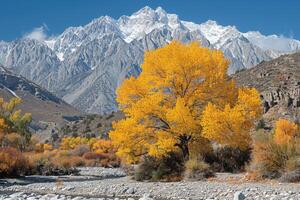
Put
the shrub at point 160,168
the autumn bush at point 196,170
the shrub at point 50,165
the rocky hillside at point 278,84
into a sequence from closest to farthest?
the autumn bush at point 196,170, the shrub at point 160,168, the shrub at point 50,165, the rocky hillside at point 278,84

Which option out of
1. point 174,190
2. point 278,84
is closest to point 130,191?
point 174,190

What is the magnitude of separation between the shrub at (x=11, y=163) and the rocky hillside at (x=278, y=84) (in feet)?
128

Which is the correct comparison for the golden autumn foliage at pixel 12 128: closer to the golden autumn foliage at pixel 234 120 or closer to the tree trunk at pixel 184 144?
the tree trunk at pixel 184 144

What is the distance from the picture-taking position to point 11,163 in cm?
3812

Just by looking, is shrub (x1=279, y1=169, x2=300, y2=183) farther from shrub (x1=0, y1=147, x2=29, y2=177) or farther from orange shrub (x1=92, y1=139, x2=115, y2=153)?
orange shrub (x1=92, y1=139, x2=115, y2=153)

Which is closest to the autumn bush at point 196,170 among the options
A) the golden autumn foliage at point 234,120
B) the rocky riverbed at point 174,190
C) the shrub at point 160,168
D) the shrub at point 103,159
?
the rocky riverbed at point 174,190

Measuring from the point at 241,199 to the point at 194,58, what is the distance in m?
13.8

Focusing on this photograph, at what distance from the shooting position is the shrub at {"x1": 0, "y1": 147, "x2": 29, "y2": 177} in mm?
37156

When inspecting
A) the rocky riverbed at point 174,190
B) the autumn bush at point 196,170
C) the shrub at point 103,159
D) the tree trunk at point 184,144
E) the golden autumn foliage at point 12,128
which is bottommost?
the rocky riverbed at point 174,190

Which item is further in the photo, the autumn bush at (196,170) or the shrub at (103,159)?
the shrub at (103,159)

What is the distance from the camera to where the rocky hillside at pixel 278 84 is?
73.1 metres

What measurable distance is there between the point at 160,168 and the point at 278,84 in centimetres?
5791

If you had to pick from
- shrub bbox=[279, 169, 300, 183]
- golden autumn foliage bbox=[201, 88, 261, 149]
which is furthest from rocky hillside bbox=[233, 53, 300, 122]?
shrub bbox=[279, 169, 300, 183]

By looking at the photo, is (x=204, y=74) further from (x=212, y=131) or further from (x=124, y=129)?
(x=124, y=129)
